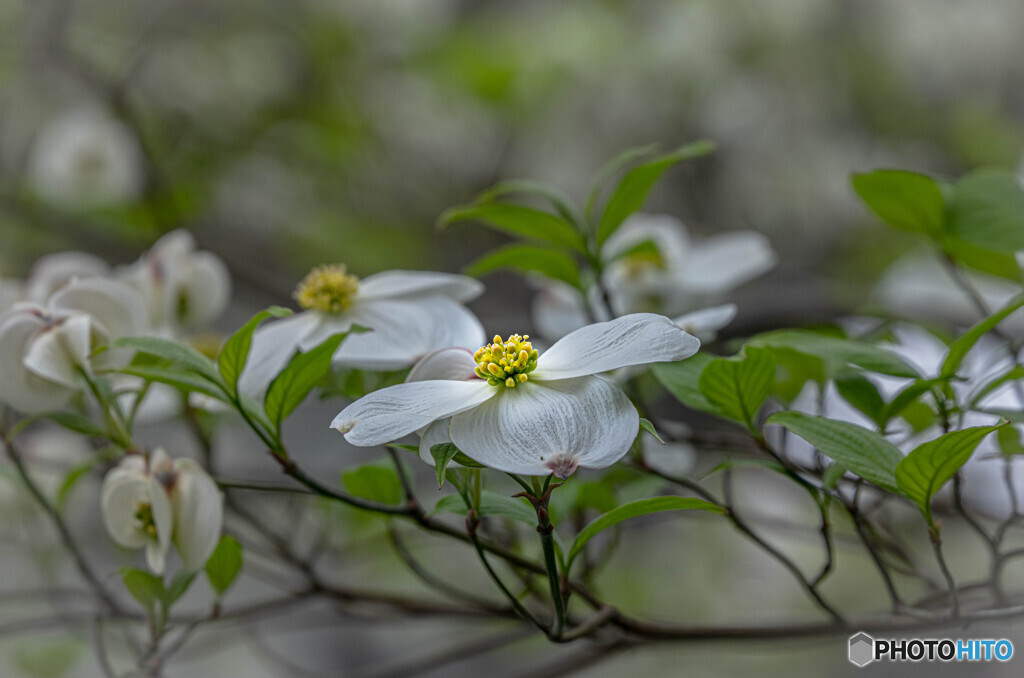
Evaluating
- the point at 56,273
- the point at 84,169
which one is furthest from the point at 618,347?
the point at 84,169

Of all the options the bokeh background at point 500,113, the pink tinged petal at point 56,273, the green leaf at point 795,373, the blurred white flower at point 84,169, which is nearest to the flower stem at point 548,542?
the green leaf at point 795,373

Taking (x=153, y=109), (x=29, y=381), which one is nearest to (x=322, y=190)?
(x=153, y=109)

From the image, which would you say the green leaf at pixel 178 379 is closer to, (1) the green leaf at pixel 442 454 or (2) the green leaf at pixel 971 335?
(1) the green leaf at pixel 442 454

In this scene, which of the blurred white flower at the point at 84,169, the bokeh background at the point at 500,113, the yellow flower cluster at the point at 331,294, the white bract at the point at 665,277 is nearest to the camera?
the yellow flower cluster at the point at 331,294

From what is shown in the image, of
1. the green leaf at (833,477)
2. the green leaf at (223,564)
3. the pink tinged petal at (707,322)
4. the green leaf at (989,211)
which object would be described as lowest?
the green leaf at (223,564)

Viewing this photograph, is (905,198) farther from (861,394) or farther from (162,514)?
(162,514)

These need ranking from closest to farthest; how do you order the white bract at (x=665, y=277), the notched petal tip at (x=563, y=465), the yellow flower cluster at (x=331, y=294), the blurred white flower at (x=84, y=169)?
the notched petal tip at (x=563, y=465)
the yellow flower cluster at (x=331, y=294)
the white bract at (x=665, y=277)
the blurred white flower at (x=84, y=169)

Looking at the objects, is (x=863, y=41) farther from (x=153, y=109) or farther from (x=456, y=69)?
(x=153, y=109)

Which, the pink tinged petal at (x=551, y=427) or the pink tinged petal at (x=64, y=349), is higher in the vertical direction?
the pink tinged petal at (x=64, y=349)
